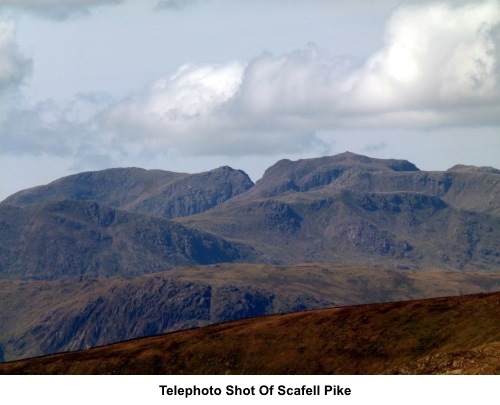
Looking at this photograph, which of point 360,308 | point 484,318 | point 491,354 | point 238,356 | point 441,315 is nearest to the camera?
point 491,354

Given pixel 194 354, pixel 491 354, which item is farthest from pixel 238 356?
pixel 491 354

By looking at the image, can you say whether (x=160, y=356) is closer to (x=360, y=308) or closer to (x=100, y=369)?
(x=100, y=369)
